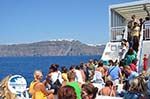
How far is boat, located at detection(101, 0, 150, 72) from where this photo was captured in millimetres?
19138

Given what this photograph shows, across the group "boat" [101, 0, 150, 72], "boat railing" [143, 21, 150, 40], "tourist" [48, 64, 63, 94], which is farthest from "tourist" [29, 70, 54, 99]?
"boat railing" [143, 21, 150, 40]

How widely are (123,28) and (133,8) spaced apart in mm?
1208

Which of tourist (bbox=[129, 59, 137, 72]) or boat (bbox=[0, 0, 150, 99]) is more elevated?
boat (bbox=[0, 0, 150, 99])

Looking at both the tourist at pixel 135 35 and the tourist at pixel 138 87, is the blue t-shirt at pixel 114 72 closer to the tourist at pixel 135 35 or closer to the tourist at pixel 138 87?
the tourist at pixel 135 35

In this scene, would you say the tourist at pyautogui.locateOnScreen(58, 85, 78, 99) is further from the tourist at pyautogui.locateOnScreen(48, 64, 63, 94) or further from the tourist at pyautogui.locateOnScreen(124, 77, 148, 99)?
the tourist at pyautogui.locateOnScreen(48, 64, 63, 94)

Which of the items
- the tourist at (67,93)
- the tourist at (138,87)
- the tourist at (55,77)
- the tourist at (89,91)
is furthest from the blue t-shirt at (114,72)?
the tourist at (67,93)

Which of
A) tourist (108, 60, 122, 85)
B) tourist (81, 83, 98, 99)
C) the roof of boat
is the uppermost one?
the roof of boat

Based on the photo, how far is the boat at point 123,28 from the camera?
62.8 feet

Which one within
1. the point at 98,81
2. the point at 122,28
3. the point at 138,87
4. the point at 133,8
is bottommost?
the point at 98,81

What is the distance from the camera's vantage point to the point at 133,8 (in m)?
23.2

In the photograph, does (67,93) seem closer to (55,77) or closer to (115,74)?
(55,77)

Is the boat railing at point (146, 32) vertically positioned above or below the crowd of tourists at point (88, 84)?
above

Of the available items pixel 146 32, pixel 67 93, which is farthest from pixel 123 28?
pixel 67 93

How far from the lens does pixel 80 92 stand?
6.86 metres
